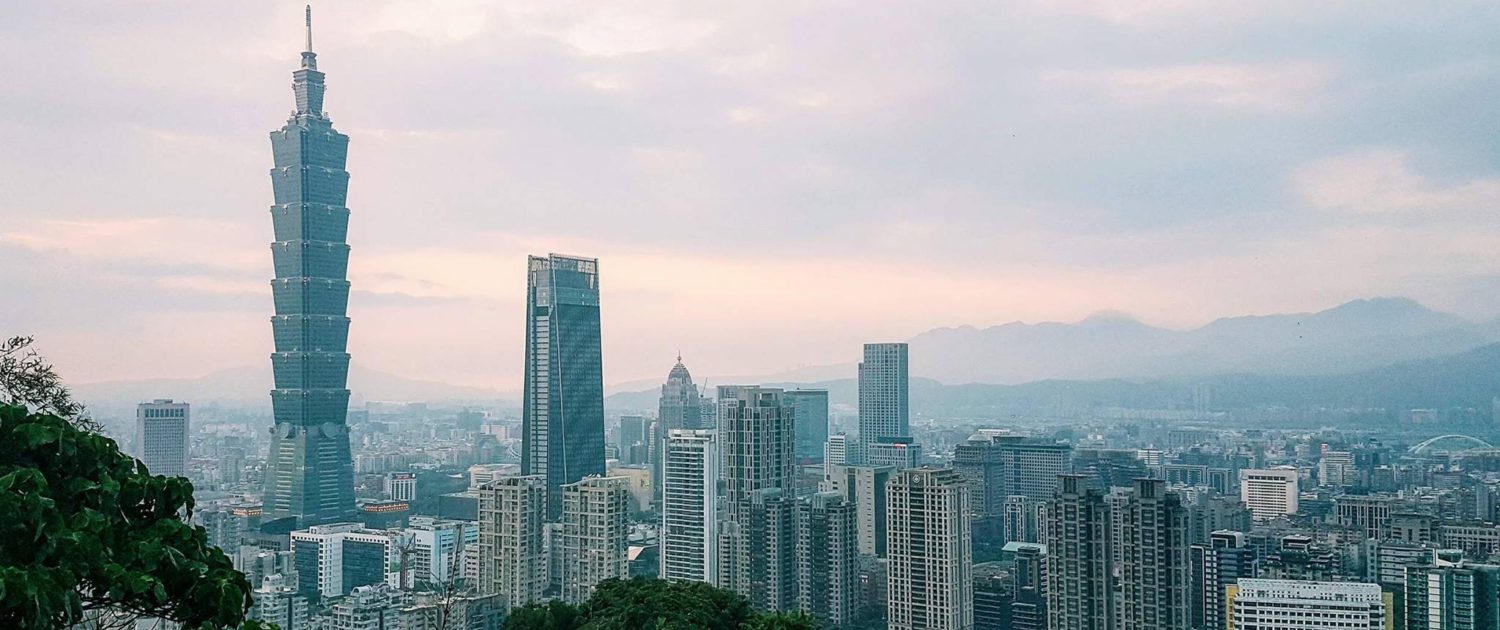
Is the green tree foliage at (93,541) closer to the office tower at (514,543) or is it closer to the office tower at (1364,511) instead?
the office tower at (514,543)

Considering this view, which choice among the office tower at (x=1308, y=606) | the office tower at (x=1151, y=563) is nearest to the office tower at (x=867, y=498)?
the office tower at (x=1151, y=563)

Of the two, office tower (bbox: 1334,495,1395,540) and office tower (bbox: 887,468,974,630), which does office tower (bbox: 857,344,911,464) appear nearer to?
office tower (bbox: 1334,495,1395,540)

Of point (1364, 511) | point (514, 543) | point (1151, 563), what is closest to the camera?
point (1151, 563)

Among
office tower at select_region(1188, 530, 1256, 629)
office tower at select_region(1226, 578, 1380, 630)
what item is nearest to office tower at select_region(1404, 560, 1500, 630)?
office tower at select_region(1226, 578, 1380, 630)

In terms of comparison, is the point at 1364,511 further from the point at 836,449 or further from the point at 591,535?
the point at 836,449

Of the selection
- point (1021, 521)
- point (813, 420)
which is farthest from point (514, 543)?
point (813, 420)
